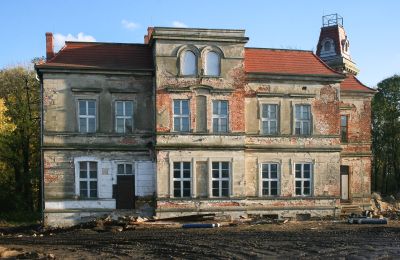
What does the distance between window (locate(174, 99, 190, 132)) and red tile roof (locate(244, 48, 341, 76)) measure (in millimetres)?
4030

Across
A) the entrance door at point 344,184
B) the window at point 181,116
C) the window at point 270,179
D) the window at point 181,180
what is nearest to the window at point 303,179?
the window at point 270,179

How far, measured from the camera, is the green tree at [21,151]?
37.8m

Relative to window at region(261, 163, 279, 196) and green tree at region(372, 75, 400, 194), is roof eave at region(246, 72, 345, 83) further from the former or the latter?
green tree at region(372, 75, 400, 194)

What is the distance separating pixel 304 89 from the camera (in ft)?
93.7

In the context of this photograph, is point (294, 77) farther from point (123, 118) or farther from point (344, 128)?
point (123, 118)

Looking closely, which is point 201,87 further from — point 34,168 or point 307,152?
point 34,168

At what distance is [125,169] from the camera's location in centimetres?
2677

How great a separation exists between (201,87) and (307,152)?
6.91 metres

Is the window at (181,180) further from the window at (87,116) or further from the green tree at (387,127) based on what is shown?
the green tree at (387,127)

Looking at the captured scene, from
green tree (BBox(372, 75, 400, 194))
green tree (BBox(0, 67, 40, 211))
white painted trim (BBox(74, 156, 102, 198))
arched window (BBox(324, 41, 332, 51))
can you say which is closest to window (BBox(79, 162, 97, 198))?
white painted trim (BBox(74, 156, 102, 198))

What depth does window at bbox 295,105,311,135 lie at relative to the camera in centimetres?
2845

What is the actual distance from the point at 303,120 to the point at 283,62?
3.47 meters

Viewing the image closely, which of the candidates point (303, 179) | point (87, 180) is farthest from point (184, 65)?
point (303, 179)

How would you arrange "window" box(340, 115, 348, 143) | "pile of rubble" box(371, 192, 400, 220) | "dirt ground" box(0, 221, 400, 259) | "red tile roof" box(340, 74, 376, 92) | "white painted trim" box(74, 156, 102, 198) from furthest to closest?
"red tile roof" box(340, 74, 376, 92)
"window" box(340, 115, 348, 143)
"pile of rubble" box(371, 192, 400, 220)
"white painted trim" box(74, 156, 102, 198)
"dirt ground" box(0, 221, 400, 259)
